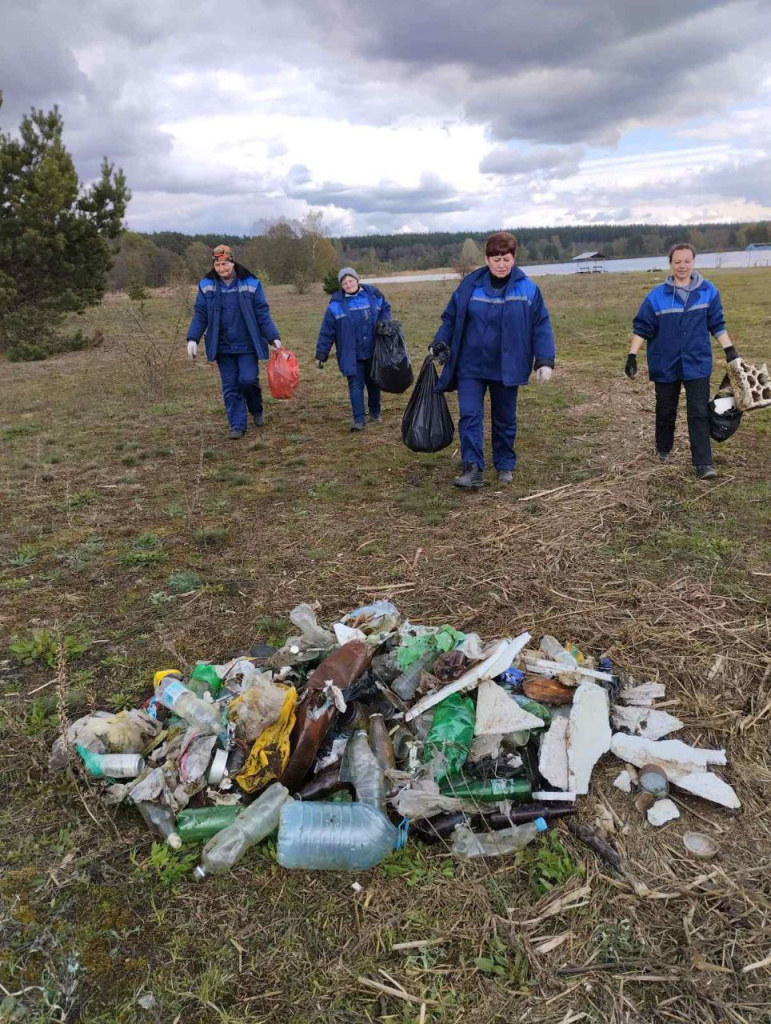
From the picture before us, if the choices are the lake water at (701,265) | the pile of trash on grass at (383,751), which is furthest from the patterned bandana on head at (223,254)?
the lake water at (701,265)

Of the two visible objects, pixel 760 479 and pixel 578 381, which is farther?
pixel 578 381

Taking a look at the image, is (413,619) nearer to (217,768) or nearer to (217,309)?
(217,768)

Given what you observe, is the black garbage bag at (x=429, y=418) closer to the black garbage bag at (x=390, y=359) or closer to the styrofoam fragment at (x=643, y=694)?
the black garbage bag at (x=390, y=359)

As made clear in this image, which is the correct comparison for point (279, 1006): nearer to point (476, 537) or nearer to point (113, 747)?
point (113, 747)

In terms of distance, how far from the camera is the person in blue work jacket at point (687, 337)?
497 cm

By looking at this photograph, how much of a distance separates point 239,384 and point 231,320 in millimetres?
746

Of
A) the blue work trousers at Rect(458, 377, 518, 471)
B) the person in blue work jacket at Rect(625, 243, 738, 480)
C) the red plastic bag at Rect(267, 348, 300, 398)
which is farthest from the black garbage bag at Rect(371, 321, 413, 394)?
the person in blue work jacket at Rect(625, 243, 738, 480)

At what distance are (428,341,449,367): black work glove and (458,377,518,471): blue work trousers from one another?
9.1 inches

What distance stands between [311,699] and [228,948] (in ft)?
2.89

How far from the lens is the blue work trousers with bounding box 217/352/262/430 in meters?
6.95

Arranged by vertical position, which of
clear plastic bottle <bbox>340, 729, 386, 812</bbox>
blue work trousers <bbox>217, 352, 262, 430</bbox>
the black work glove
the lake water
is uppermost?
the lake water

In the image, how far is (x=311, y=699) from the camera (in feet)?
8.61

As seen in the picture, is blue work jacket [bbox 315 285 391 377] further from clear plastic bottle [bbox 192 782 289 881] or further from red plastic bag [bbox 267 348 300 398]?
clear plastic bottle [bbox 192 782 289 881]


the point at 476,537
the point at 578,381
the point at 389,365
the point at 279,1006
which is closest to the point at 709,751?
Answer: the point at 279,1006
